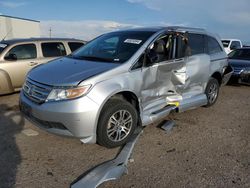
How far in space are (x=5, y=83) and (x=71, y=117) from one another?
12.6 ft

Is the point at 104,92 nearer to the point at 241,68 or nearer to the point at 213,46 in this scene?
the point at 213,46

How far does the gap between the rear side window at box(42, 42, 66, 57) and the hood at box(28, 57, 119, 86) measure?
10.4 feet

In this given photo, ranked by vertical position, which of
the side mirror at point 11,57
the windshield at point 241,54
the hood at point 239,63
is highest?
the side mirror at point 11,57

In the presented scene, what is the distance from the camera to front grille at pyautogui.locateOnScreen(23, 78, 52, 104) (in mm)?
3618

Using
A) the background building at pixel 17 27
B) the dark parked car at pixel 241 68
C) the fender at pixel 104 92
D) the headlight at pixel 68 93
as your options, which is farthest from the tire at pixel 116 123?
the background building at pixel 17 27

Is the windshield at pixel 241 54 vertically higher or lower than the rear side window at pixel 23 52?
lower

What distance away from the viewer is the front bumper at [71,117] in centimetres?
342

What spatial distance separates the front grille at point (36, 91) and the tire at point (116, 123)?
82cm

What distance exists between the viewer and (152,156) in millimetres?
3750

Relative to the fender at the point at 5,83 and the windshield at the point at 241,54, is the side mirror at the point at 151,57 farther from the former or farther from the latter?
the windshield at the point at 241,54

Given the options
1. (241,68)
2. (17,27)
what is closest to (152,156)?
(241,68)

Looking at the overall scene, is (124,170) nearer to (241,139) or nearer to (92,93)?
(92,93)

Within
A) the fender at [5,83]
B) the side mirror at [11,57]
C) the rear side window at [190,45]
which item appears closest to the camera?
the rear side window at [190,45]

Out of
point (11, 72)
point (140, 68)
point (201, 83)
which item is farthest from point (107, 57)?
point (11, 72)
